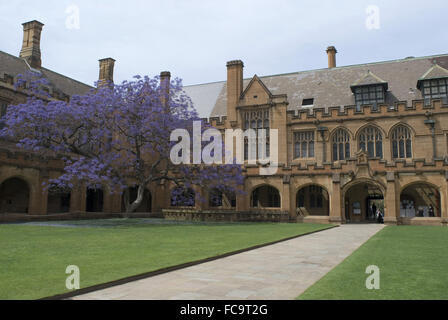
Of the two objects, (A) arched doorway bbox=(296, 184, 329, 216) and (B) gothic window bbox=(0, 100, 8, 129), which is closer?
(B) gothic window bbox=(0, 100, 8, 129)

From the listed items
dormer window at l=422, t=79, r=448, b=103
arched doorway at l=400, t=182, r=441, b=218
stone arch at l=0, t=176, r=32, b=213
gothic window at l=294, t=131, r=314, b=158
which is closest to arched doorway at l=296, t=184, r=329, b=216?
gothic window at l=294, t=131, r=314, b=158

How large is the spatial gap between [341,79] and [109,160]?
25603 millimetres

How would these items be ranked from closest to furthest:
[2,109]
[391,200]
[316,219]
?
[391,200]
[2,109]
[316,219]

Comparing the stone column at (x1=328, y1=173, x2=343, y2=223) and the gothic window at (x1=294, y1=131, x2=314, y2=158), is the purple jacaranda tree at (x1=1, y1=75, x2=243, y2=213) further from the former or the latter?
the gothic window at (x1=294, y1=131, x2=314, y2=158)

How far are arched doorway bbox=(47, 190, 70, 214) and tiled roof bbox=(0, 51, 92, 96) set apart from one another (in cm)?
1038

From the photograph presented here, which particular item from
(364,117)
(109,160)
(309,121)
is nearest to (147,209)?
(109,160)

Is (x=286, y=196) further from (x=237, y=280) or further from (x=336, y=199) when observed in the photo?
(x=237, y=280)

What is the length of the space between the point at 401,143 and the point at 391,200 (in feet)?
20.9

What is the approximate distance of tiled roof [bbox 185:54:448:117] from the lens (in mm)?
33438

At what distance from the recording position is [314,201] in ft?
108

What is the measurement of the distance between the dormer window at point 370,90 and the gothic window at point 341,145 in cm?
265

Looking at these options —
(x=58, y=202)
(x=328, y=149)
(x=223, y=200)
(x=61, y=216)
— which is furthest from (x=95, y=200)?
(x=328, y=149)

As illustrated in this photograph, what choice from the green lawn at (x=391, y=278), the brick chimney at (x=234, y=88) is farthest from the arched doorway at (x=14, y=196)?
the green lawn at (x=391, y=278)
